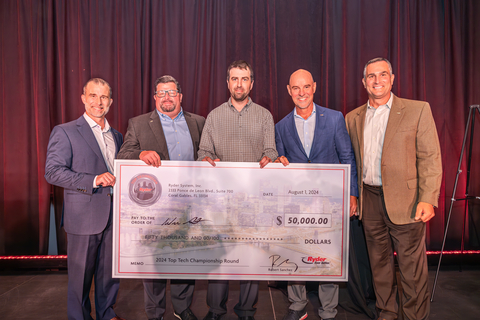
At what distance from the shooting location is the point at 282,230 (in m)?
2.17

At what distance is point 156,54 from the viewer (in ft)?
11.4

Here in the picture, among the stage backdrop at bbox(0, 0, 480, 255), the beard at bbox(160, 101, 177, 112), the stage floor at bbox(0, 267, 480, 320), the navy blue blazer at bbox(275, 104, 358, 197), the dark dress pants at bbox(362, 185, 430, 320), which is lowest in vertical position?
the stage floor at bbox(0, 267, 480, 320)

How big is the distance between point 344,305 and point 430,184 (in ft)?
4.70

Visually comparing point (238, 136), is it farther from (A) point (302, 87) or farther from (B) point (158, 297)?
(B) point (158, 297)

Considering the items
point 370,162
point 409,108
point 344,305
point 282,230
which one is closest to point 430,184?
point 370,162

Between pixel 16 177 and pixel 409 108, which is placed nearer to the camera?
pixel 409 108

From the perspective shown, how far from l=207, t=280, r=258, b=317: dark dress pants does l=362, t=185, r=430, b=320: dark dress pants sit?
41.7 inches

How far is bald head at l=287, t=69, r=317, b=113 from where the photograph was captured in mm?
2346

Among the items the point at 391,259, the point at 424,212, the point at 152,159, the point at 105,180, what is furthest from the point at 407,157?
the point at 105,180

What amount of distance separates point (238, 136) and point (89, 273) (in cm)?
164

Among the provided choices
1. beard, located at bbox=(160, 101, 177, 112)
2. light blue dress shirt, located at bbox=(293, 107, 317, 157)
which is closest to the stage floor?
light blue dress shirt, located at bbox=(293, 107, 317, 157)

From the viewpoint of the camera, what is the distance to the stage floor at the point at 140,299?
2.60m

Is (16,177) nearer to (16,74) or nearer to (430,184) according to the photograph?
(16,74)
